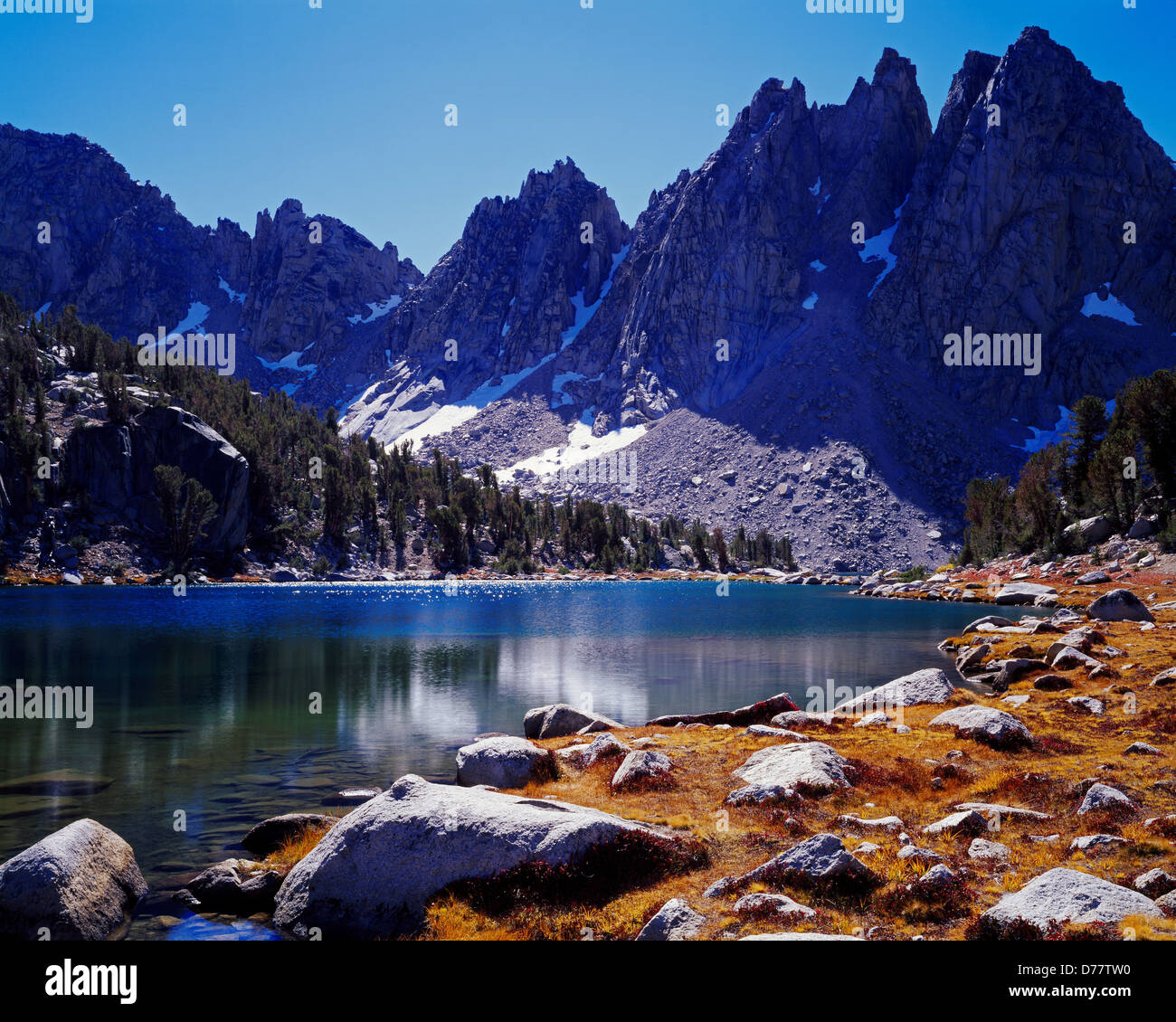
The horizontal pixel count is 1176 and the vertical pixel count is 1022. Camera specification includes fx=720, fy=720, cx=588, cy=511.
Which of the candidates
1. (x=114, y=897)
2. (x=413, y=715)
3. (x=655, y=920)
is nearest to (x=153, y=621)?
(x=413, y=715)

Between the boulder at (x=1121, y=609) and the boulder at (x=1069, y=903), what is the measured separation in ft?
146

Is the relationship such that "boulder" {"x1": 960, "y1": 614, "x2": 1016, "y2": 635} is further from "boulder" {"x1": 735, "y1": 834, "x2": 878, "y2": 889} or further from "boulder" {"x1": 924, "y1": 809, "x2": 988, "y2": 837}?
"boulder" {"x1": 735, "y1": 834, "x2": 878, "y2": 889}

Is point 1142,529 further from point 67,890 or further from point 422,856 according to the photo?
point 67,890

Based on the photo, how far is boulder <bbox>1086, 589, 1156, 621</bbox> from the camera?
4450 centimetres

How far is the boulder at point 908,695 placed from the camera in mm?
26688

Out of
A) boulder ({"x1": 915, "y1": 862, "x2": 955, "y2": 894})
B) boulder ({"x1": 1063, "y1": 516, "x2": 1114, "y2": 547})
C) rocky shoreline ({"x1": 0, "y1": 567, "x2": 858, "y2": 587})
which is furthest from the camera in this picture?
rocky shoreline ({"x1": 0, "y1": 567, "x2": 858, "y2": 587})

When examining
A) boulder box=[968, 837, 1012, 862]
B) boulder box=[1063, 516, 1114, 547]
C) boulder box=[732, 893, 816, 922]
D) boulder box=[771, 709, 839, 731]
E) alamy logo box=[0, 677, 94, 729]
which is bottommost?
alamy logo box=[0, 677, 94, 729]

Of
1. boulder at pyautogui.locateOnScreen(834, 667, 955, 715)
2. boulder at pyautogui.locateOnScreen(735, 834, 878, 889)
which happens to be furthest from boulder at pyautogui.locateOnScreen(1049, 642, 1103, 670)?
boulder at pyautogui.locateOnScreen(735, 834, 878, 889)

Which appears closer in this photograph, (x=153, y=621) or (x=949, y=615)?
(x=153, y=621)

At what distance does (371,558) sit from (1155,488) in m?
138

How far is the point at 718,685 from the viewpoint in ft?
117

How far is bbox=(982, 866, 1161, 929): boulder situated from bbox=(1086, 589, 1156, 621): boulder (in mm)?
A: 44612

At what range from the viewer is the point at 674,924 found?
30.2 feet
